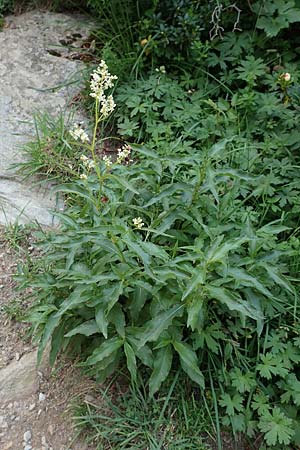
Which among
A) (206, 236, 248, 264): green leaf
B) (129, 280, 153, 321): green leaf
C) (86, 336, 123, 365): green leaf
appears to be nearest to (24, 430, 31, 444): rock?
(86, 336, 123, 365): green leaf

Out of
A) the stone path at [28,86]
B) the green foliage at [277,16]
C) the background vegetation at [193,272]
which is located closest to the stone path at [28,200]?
the stone path at [28,86]

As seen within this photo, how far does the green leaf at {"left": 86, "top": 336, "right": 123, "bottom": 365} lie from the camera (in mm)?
2154

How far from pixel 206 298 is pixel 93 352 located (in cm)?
50

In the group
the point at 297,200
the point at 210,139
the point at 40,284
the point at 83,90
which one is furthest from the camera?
the point at 83,90

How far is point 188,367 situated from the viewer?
2211 millimetres

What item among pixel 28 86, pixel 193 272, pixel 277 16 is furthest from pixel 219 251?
pixel 28 86

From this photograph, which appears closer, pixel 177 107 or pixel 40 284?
pixel 40 284

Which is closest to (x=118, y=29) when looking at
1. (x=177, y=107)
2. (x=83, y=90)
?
(x=83, y=90)

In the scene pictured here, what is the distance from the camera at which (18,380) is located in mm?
2432

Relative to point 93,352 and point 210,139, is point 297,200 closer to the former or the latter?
point 210,139

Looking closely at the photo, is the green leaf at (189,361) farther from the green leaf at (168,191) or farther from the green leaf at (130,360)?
the green leaf at (168,191)

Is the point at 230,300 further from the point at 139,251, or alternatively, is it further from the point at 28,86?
the point at 28,86

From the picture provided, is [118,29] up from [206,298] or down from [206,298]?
up

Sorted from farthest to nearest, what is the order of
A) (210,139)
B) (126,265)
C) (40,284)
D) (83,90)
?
(83,90) < (210,139) < (40,284) < (126,265)
